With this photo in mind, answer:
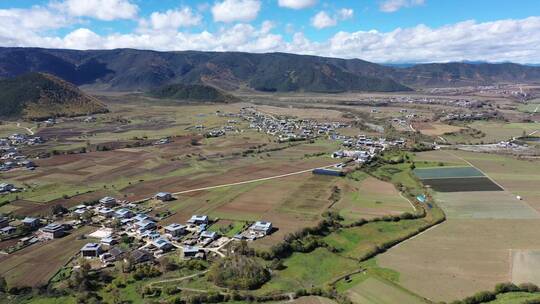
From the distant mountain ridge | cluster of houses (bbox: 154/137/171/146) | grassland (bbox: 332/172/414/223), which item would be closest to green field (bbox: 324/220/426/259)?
grassland (bbox: 332/172/414/223)

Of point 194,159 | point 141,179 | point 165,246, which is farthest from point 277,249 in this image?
point 194,159

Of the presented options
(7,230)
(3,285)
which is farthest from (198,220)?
(7,230)

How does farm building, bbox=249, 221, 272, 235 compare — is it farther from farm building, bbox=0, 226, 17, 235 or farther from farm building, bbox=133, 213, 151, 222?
farm building, bbox=0, 226, 17, 235

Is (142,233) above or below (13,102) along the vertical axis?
below

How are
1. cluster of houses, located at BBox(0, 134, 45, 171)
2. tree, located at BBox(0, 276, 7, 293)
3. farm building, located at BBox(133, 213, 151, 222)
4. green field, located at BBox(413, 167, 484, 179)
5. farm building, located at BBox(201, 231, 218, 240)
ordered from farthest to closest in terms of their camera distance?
cluster of houses, located at BBox(0, 134, 45, 171)
green field, located at BBox(413, 167, 484, 179)
farm building, located at BBox(133, 213, 151, 222)
farm building, located at BBox(201, 231, 218, 240)
tree, located at BBox(0, 276, 7, 293)

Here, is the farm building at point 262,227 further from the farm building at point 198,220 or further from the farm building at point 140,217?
the farm building at point 140,217

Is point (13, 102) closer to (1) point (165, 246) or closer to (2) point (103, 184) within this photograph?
(2) point (103, 184)

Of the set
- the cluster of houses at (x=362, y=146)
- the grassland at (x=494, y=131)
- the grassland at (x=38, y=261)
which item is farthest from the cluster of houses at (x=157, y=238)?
the grassland at (x=494, y=131)
